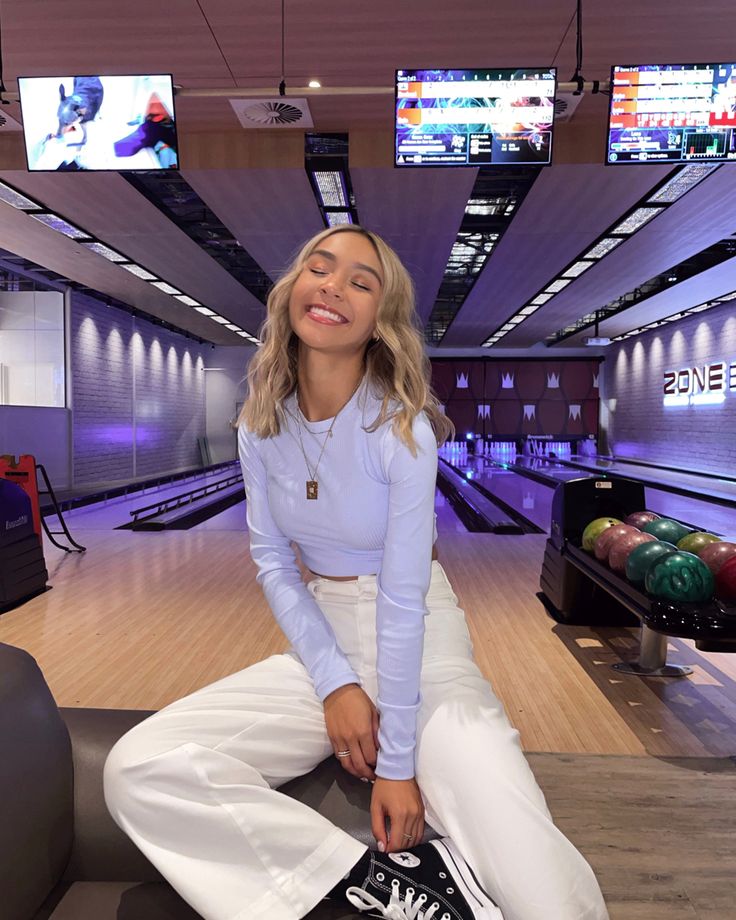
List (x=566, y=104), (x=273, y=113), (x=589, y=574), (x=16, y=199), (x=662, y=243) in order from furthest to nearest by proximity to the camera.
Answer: (x=662, y=243)
(x=16, y=199)
(x=273, y=113)
(x=566, y=104)
(x=589, y=574)

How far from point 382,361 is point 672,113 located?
3255 millimetres

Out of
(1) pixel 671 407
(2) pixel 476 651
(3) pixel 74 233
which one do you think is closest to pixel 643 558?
(2) pixel 476 651

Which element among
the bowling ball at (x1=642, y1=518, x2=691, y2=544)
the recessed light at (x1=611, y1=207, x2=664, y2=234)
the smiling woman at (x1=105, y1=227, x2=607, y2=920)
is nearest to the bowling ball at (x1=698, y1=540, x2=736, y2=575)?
the bowling ball at (x1=642, y1=518, x2=691, y2=544)

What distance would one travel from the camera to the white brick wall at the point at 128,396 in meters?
11.5

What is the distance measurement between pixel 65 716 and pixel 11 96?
4.00 metres

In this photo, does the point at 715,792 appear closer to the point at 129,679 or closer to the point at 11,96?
the point at 129,679

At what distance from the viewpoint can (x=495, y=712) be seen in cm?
128

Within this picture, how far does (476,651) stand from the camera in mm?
3555

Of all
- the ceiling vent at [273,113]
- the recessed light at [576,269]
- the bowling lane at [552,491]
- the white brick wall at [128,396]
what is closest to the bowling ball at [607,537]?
the bowling lane at [552,491]

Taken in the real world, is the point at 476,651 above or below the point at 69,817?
below

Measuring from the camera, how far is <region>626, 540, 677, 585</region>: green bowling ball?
2.83m

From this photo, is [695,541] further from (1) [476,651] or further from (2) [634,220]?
(2) [634,220]

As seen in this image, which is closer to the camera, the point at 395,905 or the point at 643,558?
the point at 395,905

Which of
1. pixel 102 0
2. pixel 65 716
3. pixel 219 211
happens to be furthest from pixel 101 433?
pixel 65 716
